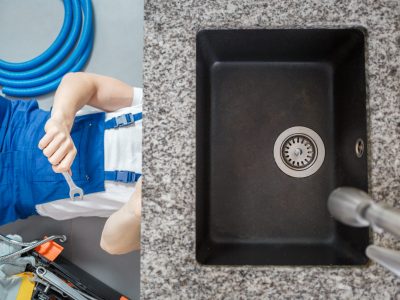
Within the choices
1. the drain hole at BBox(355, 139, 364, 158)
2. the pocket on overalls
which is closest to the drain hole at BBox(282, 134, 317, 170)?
the drain hole at BBox(355, 139, 364, 158)

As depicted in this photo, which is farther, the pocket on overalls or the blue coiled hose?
the blue coiled hose

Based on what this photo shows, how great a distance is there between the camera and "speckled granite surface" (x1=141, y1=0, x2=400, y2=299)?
0.67 meters

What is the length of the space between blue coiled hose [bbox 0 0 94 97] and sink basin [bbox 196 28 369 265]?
1.21 meters

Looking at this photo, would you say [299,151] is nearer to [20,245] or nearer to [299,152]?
[299,152]

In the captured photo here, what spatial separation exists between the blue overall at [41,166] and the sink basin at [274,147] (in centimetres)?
52

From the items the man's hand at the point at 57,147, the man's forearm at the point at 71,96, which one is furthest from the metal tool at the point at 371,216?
the man's forearm at the point at 71,96

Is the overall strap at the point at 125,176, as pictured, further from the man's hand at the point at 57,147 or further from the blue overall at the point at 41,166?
the man's hand at the point at 57,147

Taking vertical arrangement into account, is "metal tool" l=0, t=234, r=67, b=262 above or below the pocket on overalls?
below

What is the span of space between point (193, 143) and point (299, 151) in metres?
0.34

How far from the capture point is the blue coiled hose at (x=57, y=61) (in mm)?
1918

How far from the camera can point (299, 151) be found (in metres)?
0.93

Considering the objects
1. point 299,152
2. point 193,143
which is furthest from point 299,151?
point 193,143

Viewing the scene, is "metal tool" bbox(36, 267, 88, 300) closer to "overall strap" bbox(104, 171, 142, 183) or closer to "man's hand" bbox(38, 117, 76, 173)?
"overall strap" bbox(104, 171, 142, 183)

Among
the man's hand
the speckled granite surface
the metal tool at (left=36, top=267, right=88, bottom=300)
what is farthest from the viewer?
the metal tool at (left=36, top=267, right=88, bottom=300)
